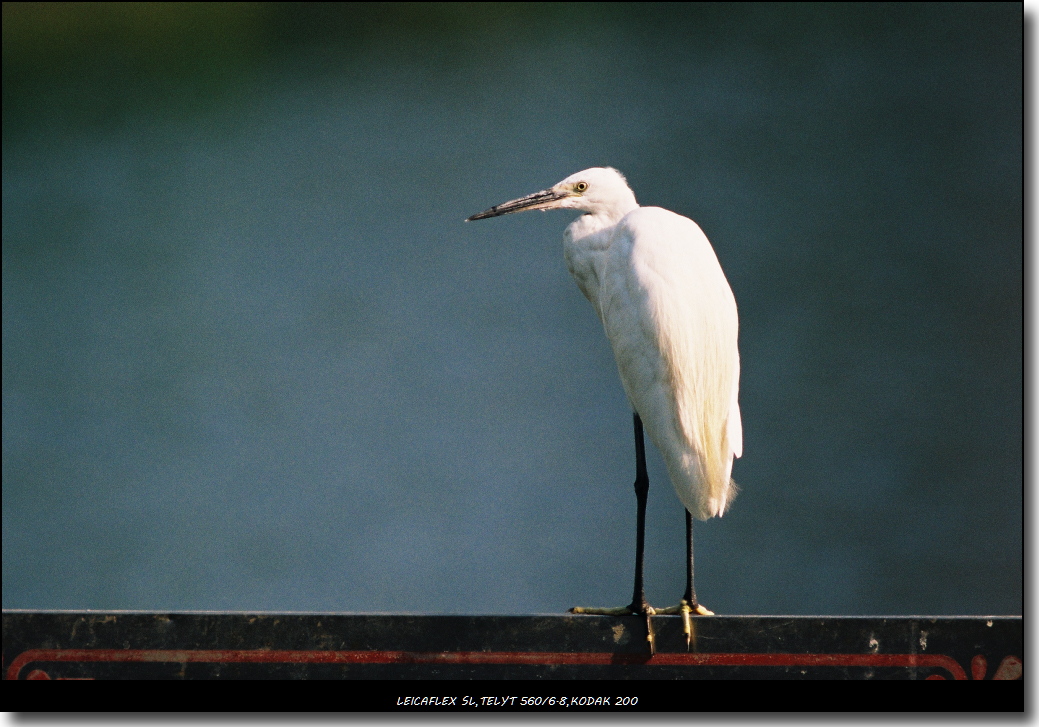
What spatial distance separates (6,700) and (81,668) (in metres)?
0.14

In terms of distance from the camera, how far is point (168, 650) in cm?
160

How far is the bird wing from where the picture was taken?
6.01ft

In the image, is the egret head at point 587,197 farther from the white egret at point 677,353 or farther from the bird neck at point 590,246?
the white egret at point 677,353

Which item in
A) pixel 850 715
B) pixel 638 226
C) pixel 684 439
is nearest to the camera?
pixel 850 715

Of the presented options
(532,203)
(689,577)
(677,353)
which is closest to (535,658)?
(689,577)

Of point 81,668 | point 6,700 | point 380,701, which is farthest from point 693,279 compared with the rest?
point 6,700

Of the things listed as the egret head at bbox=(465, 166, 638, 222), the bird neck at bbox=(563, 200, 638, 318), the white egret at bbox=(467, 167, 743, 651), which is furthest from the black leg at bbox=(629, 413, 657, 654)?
the egret head at bbox=(465, 166, 638, 222)

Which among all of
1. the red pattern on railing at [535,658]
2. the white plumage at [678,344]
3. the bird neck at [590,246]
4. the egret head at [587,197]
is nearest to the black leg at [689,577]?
the white plumage at [678,344]

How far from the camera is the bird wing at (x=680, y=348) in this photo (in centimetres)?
183

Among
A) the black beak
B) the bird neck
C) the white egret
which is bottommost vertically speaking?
the white egret

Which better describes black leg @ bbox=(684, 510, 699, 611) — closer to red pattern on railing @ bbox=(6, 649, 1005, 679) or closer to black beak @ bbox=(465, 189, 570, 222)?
red pattern on railing @ bbox=(6, 649, 1005, 679)

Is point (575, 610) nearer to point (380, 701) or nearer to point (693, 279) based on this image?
point (380, 701)

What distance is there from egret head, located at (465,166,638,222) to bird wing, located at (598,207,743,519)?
27cm

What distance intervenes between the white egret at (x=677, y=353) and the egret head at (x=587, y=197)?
0.21 meters
